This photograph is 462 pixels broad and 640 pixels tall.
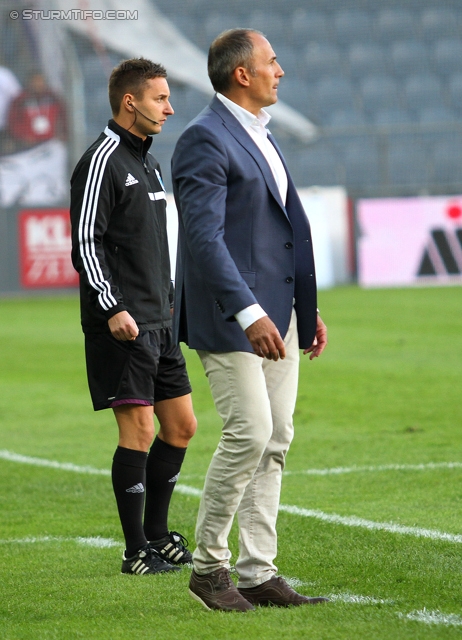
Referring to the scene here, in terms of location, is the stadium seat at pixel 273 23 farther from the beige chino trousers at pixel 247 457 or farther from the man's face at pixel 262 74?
the beige chino trousers at pixel 247 457

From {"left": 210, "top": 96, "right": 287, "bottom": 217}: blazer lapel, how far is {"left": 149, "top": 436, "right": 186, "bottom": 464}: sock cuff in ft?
4.71

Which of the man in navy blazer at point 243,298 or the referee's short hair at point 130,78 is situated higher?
the referee's short hair at point 130,78

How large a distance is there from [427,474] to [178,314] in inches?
111

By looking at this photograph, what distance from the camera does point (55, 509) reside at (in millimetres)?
5773

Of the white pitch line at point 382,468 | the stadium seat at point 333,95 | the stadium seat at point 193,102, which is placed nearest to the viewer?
the white pitch line at point 382,468

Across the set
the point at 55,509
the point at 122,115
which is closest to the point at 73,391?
the point at 55,509

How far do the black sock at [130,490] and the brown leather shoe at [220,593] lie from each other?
800mm

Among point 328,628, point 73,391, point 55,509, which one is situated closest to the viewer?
point 328,628

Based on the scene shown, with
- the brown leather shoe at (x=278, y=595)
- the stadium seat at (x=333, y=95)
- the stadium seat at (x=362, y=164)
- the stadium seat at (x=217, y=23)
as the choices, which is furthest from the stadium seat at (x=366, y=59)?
the brown leather shoe at (x=278, y=595)

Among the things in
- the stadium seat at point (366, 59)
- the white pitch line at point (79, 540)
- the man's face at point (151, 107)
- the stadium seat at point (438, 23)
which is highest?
the stadium seat at point (438, 23)

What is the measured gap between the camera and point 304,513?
5.32m

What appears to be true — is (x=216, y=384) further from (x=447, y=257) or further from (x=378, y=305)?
(x=447, y=257)

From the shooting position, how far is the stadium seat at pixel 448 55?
98.6 feet

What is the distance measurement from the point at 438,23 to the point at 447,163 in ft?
21.5
